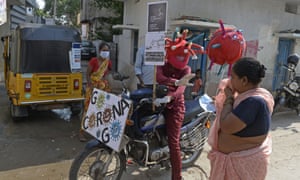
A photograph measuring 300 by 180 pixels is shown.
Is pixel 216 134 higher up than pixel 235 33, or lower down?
lower down

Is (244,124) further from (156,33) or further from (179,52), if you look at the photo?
(156,33)

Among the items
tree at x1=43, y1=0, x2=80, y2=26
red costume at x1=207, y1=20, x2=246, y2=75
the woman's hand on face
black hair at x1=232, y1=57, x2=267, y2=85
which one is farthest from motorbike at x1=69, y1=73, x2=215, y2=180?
tree at x1=43, y1=0, x2=80, y2=26

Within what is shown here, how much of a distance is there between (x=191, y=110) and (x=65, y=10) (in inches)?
1545

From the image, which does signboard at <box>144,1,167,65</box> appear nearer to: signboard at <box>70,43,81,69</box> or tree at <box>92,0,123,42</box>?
signboard at <box>70,43,81,69</box>

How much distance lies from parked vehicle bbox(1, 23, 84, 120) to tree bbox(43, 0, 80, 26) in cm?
3138

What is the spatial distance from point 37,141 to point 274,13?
8.08 meters

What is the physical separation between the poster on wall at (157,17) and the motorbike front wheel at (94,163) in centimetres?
150

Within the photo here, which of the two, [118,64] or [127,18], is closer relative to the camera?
[127,18]

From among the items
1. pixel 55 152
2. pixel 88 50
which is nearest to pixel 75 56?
pixel 55 152

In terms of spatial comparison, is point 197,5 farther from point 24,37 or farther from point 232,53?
point 232,53

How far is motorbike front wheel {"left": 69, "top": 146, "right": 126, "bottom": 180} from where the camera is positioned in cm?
281

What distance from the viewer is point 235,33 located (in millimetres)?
2699

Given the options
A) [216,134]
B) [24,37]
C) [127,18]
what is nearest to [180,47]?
[216,134]

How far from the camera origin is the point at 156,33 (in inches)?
126
